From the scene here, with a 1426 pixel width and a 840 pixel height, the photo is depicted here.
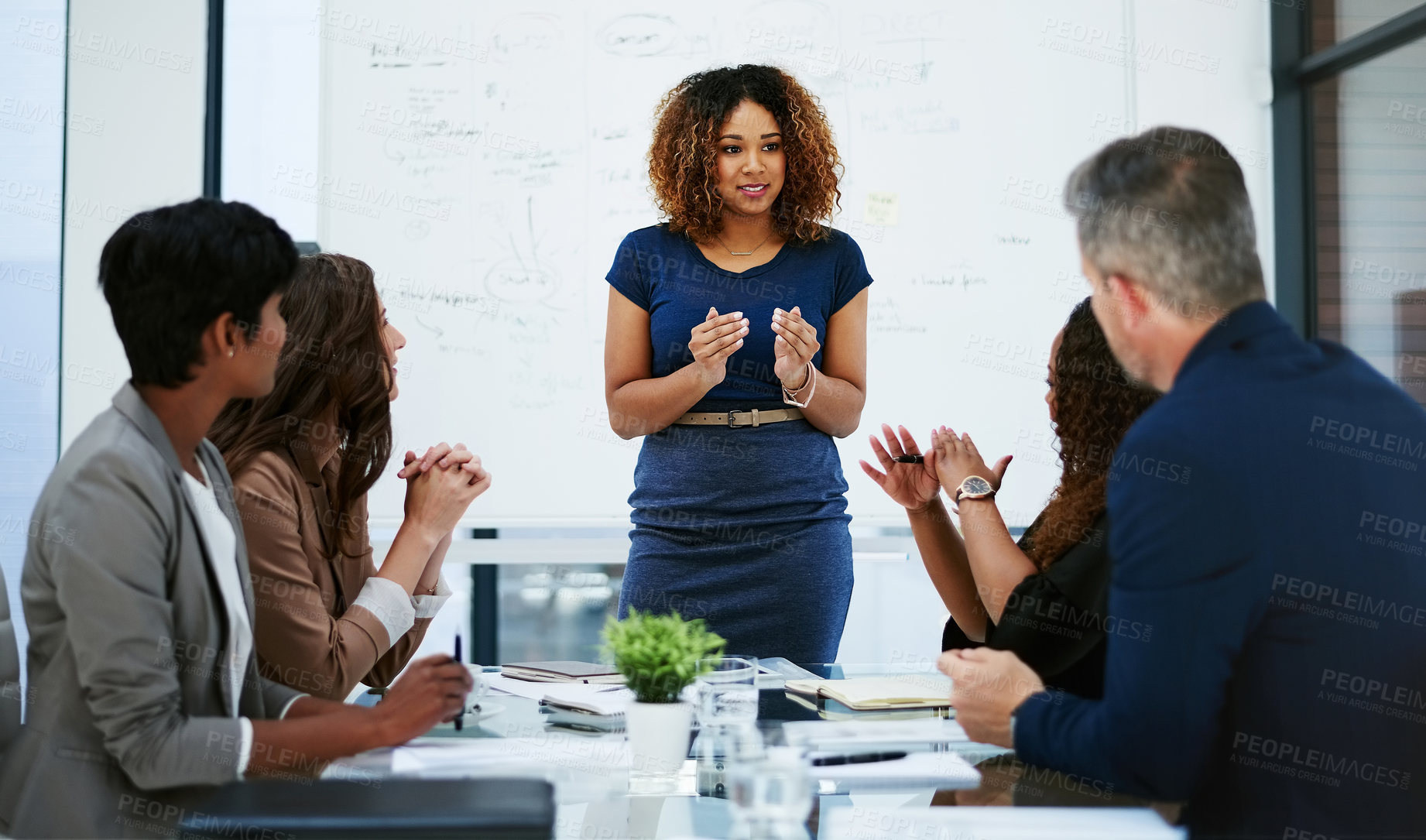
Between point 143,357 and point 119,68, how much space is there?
2.75 m

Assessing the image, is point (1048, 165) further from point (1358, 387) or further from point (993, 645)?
point (1358, 387)

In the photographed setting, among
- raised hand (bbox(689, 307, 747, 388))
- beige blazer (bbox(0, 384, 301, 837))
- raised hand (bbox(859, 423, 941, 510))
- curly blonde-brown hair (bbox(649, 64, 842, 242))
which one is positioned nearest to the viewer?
beige blazer (bbox(0, 384, 301, 837))

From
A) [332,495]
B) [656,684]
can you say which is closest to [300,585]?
[332,495]

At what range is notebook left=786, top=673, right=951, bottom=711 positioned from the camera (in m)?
1.44

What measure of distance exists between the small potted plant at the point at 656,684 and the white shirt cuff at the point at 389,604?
571mm

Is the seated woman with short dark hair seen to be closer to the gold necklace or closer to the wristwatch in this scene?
the wristwatch

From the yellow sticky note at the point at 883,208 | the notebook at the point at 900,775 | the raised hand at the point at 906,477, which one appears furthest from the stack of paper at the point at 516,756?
the yellow sticky note at the point at 883,208

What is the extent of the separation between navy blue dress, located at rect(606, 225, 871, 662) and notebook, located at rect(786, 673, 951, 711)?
0.63 meters

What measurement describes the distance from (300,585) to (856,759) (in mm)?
792

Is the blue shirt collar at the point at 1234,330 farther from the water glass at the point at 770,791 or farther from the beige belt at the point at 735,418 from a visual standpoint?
the beige belt at the point at 735,418

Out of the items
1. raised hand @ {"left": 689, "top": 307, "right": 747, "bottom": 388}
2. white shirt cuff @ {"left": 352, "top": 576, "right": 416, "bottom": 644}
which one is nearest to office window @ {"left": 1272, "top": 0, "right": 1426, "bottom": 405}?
raised hand @ {"left": 689, "top": 307, "right": 747, "bottom": 388}

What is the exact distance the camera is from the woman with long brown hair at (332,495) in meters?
1.52

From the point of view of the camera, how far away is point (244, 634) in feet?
4.22

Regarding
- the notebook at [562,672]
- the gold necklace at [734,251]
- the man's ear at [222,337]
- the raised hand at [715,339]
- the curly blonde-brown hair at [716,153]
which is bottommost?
the notebook at [562,672]
